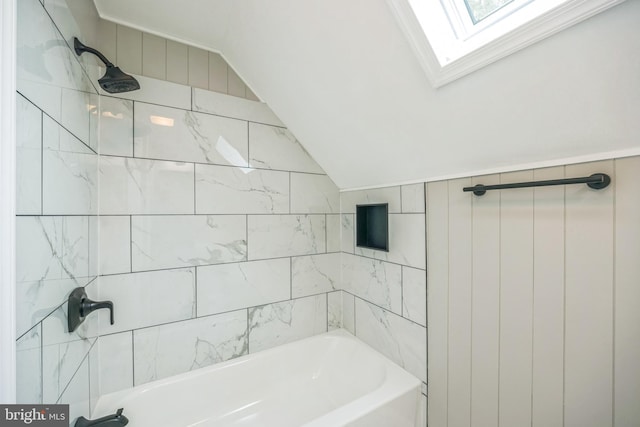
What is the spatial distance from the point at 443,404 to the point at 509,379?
0.46 metres

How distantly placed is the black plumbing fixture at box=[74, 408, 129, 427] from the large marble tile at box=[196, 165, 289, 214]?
109 cm

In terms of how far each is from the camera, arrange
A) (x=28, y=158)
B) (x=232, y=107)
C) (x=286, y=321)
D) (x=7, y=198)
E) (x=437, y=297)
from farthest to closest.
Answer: (x=286, y=321) < (x=232, y=107) < (x=437, y=297) < (x=28, y=158) < (x=7, y=198)

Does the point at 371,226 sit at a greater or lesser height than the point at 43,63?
lesser

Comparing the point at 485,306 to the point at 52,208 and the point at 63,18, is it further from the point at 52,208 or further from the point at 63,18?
the point at 63,18

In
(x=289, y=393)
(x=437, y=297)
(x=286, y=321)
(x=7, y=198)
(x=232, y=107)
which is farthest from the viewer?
(x=286, y=321)

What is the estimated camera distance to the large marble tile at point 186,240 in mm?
1514

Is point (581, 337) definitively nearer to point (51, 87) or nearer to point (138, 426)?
point (51, 87)

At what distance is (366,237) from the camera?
6.44 ft

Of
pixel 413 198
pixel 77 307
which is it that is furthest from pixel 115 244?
pixel 413 198

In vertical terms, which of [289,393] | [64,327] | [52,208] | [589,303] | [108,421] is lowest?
[289,393]

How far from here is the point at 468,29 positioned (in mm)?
1009

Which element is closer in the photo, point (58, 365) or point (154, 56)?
point (58, 365)

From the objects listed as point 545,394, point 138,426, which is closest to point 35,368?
point 138,426

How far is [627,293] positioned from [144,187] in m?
2.15
